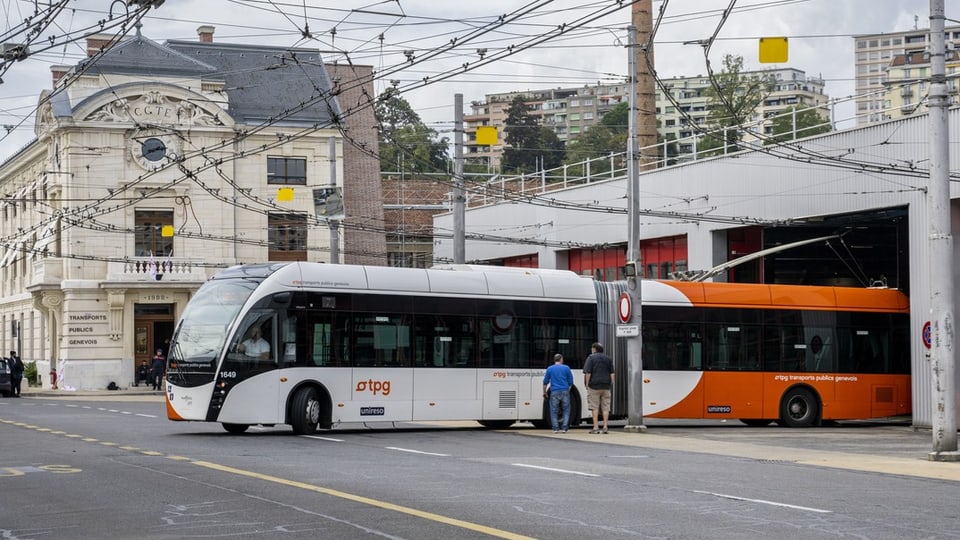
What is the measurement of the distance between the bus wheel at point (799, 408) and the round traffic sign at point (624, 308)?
5.77 m

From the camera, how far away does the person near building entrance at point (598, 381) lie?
90.4 ft

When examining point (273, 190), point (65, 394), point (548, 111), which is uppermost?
point (548, 111)

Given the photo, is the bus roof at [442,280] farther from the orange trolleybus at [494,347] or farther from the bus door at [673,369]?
the bus door at [673,369]

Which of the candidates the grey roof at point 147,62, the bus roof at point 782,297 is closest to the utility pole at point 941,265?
the bus roof at point 782,297

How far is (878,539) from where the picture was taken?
37.2 ft

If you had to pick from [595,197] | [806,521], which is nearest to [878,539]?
[806,521]

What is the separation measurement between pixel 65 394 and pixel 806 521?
47.4m

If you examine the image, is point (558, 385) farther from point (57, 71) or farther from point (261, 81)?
point (57, 71)

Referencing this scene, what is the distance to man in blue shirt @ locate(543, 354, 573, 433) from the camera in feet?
90.5

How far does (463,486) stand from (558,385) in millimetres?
12127

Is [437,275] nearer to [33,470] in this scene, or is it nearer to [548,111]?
[33,470]

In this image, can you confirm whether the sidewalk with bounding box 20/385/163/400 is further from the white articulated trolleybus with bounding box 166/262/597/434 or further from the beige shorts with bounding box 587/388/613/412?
the beige shorts with bounding box 587/388/613/412

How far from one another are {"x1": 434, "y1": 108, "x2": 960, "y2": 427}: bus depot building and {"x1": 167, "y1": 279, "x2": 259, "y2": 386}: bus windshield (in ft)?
28.1

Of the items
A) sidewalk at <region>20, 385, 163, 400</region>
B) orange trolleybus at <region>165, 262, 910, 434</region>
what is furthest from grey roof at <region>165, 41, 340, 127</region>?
orange trolleybus at <region>165, 262, 910, 434</region>
